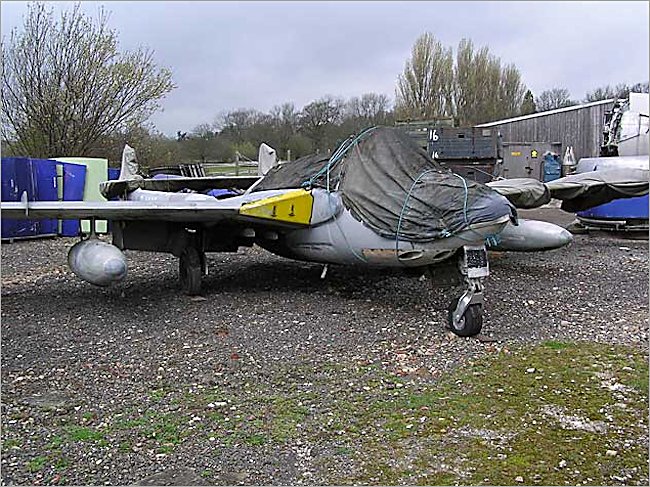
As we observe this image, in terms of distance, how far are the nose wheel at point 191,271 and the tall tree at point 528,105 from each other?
140ft

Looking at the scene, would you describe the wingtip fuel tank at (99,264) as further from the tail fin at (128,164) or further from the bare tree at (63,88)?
the bare tree at (63,88)

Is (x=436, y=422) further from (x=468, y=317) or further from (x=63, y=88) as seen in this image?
(x=63, y=88)

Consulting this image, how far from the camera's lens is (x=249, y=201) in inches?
287

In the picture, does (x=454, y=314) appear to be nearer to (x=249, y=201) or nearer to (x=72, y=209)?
(x=249, y=201)

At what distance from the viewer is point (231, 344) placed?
5855 millimetres

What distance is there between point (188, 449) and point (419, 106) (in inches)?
1532

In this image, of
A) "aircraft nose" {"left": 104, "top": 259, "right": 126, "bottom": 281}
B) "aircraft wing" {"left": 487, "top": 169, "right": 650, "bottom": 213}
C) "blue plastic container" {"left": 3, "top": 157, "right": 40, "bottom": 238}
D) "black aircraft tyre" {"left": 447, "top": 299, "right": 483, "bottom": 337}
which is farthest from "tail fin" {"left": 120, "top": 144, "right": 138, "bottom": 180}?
"black aircraft tyre" {"left": 447, "top": 299, "right": 483, "bottom": 337}

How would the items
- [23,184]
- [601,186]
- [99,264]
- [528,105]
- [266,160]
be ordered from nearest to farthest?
1. [99,264]
2. [266,160]
3. [601,186]
4. [23,184]
5. [528,105]

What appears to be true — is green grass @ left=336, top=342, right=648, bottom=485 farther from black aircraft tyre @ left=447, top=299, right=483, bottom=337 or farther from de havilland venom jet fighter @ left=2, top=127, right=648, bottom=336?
de havilland venom jet fighter @ left=2, top=127, right=648, bottom=336

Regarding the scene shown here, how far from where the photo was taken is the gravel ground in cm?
367

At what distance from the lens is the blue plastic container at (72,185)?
561 inches

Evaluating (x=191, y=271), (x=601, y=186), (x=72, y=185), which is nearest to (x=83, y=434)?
(x=191, y=271)

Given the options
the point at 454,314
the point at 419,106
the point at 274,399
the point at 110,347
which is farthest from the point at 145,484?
the point at 419,106

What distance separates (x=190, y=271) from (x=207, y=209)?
91cm
